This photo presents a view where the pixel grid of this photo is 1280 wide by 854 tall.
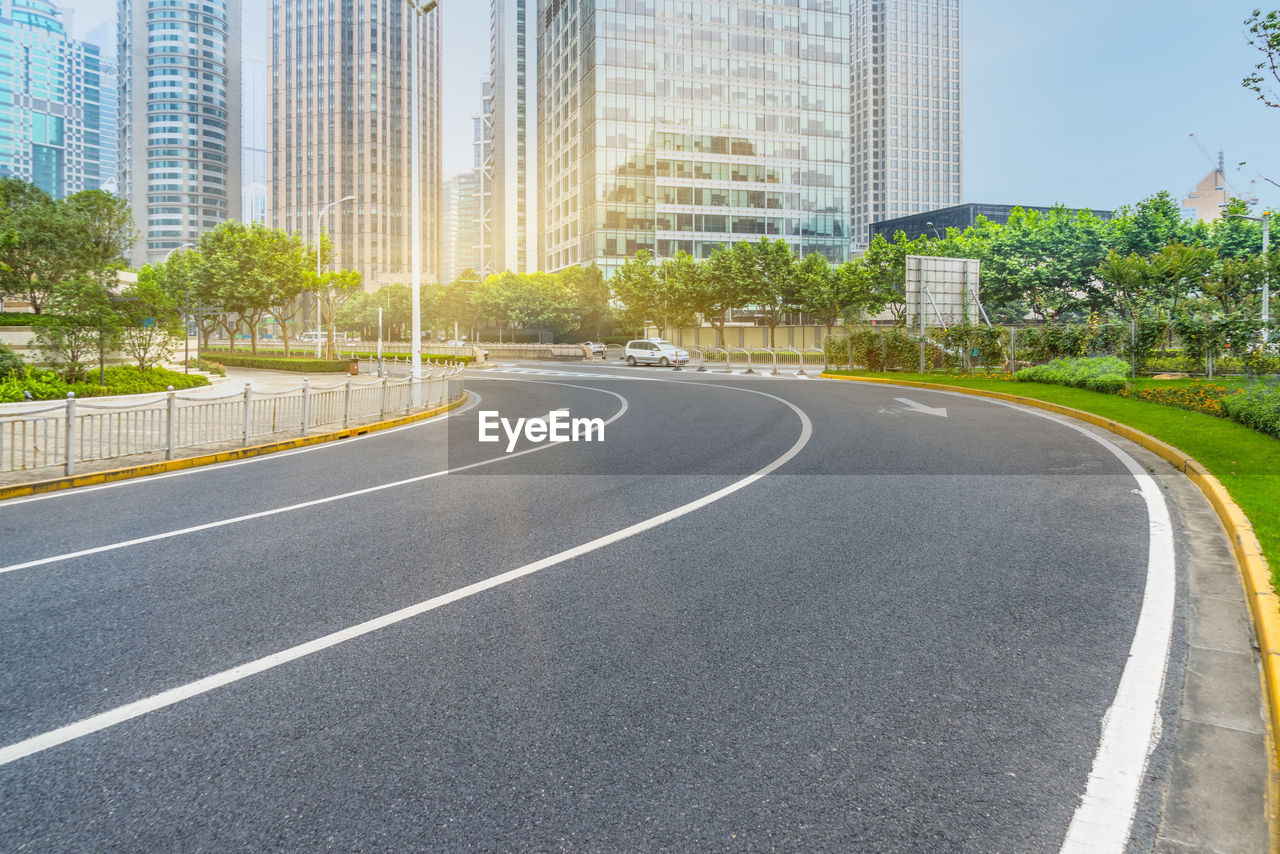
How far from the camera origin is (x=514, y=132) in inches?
6033

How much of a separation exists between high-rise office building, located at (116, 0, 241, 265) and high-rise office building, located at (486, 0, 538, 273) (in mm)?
63069

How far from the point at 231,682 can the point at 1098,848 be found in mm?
3829

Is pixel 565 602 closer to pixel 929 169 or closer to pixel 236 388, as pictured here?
pixel 236 388

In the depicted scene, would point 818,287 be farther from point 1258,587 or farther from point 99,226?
point 1258,587

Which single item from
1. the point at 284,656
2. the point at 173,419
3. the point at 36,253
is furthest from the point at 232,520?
the point at 36,253

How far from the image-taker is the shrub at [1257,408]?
1249cm

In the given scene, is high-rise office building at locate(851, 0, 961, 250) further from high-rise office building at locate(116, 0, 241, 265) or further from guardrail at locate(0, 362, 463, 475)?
guardrail at locate(0, 362, 463, 475)

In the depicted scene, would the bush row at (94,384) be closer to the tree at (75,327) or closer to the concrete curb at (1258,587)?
the tree at (75,327)

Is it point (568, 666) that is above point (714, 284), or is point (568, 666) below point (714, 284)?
below

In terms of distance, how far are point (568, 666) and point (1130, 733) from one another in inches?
103

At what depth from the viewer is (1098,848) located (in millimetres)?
2668

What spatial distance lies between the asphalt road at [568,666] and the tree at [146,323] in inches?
648

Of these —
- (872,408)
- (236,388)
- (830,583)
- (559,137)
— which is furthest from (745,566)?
(559,137)

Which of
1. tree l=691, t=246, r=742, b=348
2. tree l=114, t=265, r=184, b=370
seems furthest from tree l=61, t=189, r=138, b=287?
tree l=691, t=246, r=742, b=348
